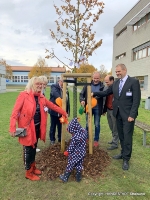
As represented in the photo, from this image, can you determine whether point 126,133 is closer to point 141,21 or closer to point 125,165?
point 125,165

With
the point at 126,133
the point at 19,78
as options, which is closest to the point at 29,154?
the point at 126,133

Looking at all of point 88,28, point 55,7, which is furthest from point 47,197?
point 55,7

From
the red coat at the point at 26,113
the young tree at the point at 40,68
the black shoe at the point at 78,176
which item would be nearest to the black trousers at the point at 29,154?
the red coat at the point at 26,113

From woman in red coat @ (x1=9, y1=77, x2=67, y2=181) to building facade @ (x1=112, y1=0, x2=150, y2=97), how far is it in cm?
1914

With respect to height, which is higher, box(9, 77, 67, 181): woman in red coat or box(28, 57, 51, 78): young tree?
box(28, 57, 51, 78): young tree

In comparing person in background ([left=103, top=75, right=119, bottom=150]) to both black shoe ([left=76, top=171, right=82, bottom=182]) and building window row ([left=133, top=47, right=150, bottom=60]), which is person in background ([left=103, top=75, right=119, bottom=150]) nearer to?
black shoe ([left=76, top=171, right=82, bottom=182])

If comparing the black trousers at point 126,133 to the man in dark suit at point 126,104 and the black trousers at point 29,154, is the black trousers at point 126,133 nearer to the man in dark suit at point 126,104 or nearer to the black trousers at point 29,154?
the man in dark suit at point 126,104

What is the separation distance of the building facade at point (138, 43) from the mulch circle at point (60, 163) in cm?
1796

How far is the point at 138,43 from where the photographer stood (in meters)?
23.8

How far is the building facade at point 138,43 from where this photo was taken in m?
21.5

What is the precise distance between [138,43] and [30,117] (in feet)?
76.2

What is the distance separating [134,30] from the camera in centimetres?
2547

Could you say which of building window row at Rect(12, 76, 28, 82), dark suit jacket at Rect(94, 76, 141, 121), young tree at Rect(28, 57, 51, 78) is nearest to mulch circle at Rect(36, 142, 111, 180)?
dark suit jacket at Rect(94, 76, 141, 121)

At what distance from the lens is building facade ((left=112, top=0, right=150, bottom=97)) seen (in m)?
21.5
